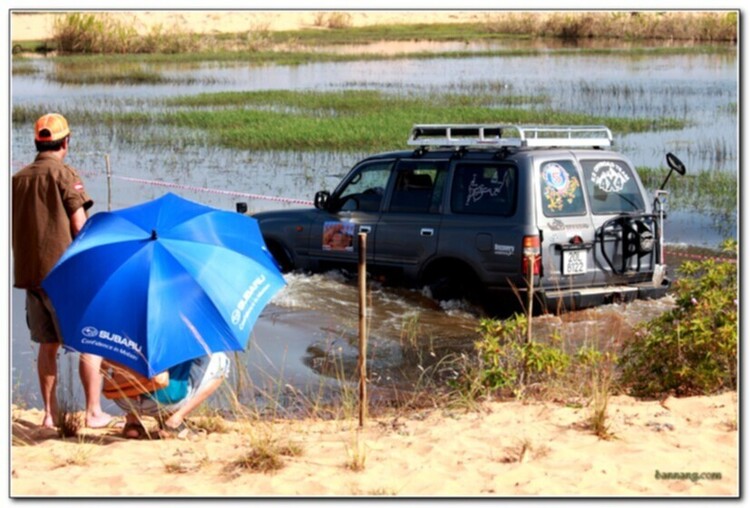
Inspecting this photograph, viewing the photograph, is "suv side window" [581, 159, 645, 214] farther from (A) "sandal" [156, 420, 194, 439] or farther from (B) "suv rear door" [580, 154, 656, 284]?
(A) "sandal" [156, 420, 194, 439]

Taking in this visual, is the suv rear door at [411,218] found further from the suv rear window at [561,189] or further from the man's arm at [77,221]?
the man's arm at [77,221]

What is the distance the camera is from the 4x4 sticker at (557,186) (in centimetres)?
1162

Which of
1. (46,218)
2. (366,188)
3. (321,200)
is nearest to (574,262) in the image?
(366,188)

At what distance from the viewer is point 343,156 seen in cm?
2470

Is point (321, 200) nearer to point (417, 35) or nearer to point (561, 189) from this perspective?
point (561, 189)

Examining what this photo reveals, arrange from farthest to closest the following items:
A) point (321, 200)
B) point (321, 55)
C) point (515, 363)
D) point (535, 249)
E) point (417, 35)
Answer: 1. point (417, 35)
2. point (321, 55)
3. point (321, 200)
4. point (535, 249)
5. point (515, 363)

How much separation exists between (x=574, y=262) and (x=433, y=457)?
195 inches

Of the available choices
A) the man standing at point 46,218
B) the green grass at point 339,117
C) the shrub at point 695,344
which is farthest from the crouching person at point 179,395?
Result: the green grass at point 339,117

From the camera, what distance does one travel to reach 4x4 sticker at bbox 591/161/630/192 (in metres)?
11.9

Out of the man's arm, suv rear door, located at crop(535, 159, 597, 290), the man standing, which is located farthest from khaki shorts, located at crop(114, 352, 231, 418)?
suv rear door, located at crop(535, 159, 597, 290)

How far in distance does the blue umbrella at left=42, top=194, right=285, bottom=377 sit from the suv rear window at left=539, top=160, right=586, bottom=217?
4.74 metres

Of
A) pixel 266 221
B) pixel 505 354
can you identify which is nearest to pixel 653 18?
pixel 266 221

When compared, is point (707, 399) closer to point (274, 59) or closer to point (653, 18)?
point (274, 59)

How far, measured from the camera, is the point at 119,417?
8.41m
